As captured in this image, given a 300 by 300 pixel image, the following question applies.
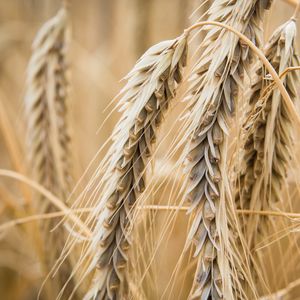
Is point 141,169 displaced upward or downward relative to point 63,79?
downward

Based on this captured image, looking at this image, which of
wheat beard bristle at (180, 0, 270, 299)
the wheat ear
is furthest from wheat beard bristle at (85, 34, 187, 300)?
the wheat ear

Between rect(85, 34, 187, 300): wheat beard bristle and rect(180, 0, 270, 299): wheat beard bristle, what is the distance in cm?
4

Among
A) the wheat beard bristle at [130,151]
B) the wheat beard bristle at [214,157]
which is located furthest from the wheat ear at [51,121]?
the wheat beard bristle at [214,157]

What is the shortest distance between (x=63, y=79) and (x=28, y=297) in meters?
1.08

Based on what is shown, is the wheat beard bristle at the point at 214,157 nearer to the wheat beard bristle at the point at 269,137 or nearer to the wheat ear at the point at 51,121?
the wheat beard bristle at the point at 269,137

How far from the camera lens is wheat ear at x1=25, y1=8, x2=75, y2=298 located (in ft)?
3.72

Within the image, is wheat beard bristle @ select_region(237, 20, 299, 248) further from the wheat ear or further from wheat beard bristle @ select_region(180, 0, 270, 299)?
the wheat ear

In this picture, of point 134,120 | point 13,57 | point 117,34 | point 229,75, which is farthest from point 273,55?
point 13,57

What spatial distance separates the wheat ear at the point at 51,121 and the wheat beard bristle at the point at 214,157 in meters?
0.52

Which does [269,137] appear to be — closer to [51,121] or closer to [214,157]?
[214,157]

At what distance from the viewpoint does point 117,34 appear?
83.1 inches

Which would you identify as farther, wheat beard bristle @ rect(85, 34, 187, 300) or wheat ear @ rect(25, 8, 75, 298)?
wheat ear @ rect(25, 8, 75, 298)

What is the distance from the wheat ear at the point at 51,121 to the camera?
1.13m

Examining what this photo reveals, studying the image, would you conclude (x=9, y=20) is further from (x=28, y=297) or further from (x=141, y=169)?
(x=141, y=169)
